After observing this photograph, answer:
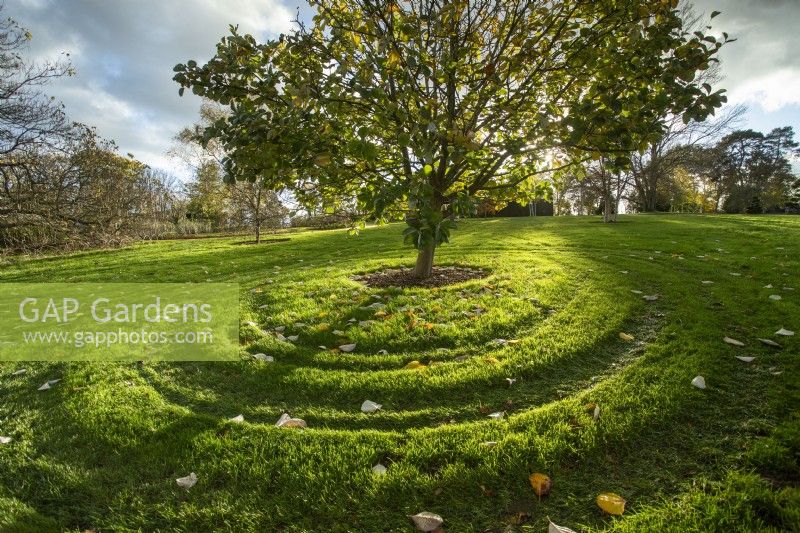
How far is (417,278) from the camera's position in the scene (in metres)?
6.82

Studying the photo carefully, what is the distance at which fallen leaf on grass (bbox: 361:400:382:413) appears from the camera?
305 cm

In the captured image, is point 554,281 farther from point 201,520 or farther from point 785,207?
point 785,207

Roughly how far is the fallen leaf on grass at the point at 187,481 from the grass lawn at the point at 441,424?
1.5 inches

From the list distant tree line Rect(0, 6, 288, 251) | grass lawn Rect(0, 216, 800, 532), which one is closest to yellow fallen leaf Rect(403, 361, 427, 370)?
grass lawn Rect(0, 216, 800, 532)

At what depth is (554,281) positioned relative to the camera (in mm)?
6324

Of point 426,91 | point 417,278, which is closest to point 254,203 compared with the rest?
point 417,278

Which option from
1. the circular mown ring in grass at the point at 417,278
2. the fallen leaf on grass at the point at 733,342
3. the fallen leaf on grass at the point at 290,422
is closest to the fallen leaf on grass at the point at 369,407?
the fallen leaf on grass at the point at 290,422

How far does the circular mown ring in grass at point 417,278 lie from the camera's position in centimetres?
653

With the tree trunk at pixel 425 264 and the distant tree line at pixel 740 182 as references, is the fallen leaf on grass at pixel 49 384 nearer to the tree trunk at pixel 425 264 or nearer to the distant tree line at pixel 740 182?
the tree trunk at pixel 425 264

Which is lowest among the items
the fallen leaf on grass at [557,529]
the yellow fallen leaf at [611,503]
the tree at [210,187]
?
the fallen leaf on grass at [557,529]

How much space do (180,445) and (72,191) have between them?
16.4 m

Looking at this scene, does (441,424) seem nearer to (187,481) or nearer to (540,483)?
(540,483)

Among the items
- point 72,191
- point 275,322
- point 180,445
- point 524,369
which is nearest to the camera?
point 180,445

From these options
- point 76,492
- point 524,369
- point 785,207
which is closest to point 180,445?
point 76,492
